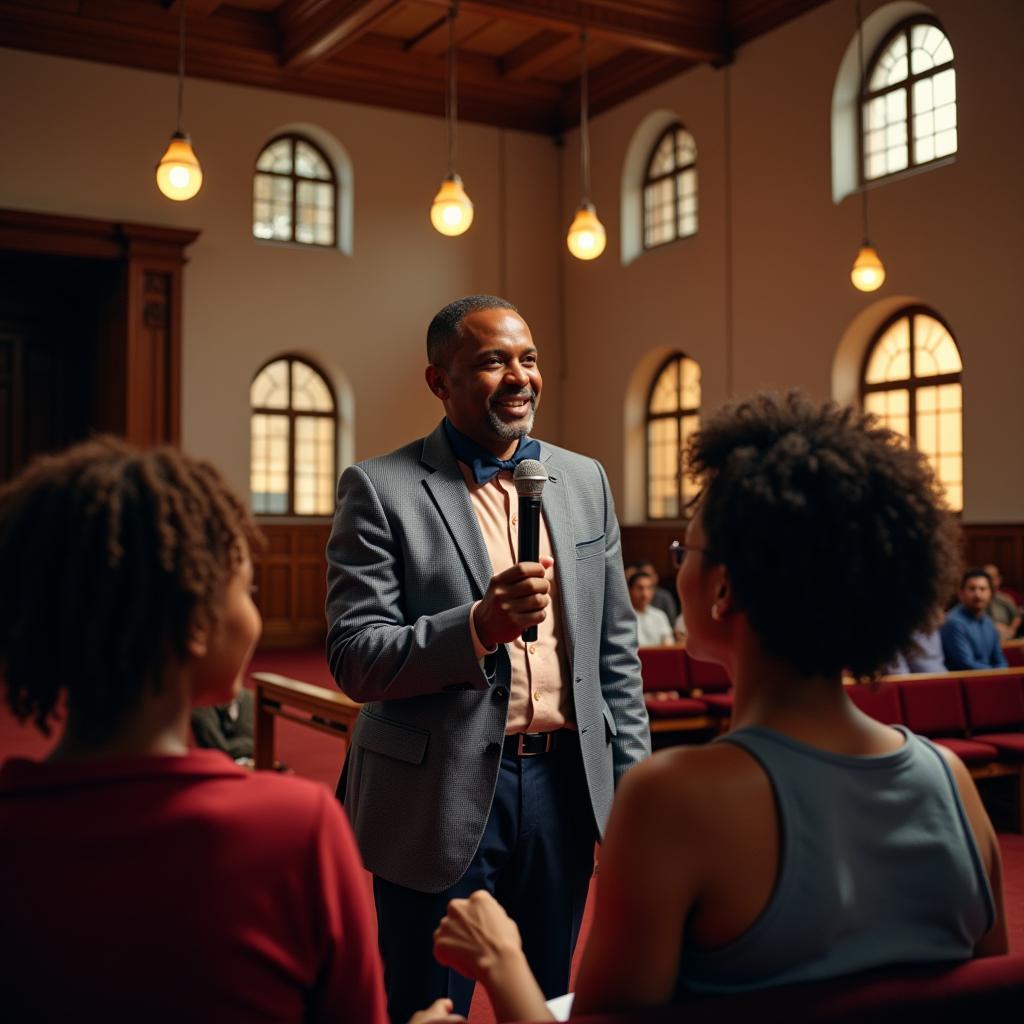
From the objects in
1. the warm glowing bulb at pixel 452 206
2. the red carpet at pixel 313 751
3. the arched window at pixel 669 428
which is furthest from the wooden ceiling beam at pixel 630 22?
the red carpet at pixel 313 751

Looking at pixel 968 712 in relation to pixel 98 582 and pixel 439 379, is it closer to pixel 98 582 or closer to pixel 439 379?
pixel 439 379

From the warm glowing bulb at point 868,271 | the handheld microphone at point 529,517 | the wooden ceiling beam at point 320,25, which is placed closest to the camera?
the handheld microphone at point 529,517

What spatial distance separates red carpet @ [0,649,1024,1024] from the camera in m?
4.39

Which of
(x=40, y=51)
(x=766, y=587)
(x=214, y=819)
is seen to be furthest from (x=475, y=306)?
(x=40, y=51)

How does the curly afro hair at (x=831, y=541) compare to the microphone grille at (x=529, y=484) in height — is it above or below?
below

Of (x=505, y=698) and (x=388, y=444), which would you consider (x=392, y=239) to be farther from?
(x=505, y=698)

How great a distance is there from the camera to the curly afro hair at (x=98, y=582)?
3.70 ft

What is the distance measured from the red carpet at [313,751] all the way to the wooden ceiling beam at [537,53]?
7121mm

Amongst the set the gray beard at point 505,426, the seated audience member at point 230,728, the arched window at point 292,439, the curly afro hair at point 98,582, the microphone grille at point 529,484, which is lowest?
the seated audience member at point 230,728

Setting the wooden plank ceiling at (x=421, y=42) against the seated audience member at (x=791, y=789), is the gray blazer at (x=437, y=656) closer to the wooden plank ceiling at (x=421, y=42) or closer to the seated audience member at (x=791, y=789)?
the seated audience member at (x=791, y=789)

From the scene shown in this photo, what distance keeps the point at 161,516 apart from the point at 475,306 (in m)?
1.40

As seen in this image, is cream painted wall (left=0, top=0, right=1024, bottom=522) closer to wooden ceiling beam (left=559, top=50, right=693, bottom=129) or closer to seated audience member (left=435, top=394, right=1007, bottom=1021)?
wooden ceiling beam (left=559, top=50, right=693, bottom=129)

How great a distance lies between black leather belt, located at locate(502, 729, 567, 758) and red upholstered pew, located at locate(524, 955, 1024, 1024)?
100 cm

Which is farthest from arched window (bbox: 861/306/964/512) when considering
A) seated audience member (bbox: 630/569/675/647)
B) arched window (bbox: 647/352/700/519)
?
seated audience member (bbox: 630/569/675/647)
